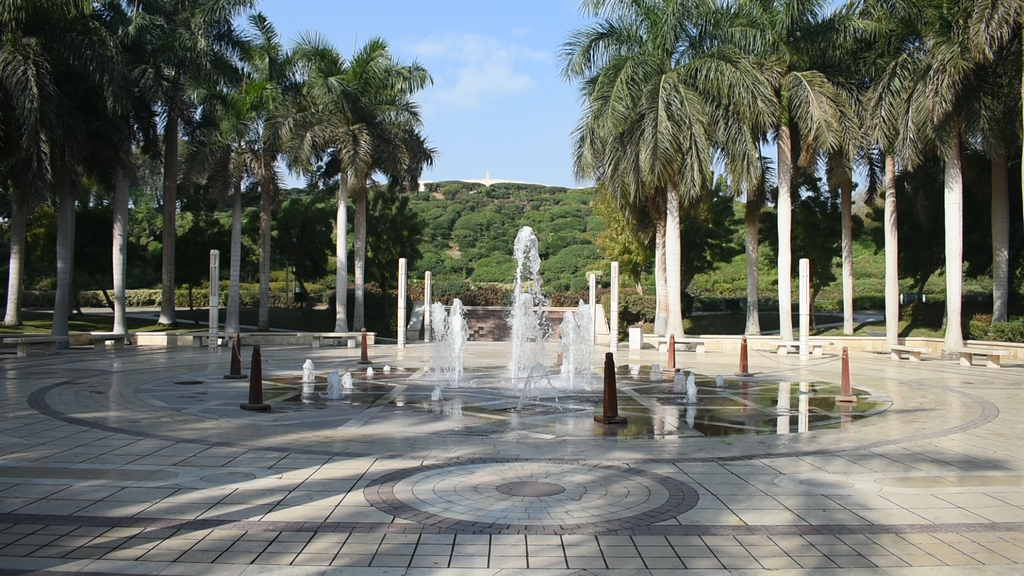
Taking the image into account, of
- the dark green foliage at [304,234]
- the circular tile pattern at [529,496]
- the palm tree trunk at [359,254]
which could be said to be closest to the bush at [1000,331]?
the palm tree trunk at [359,254]

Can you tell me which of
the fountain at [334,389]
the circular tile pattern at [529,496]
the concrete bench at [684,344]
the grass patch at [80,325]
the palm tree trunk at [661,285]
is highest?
the palm tree trunk at [661,285]

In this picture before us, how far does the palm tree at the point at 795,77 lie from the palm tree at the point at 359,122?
1144 centimetres

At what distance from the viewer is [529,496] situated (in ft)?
22.0

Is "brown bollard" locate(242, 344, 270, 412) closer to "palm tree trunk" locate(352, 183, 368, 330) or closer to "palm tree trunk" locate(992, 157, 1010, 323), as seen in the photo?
"palm tree trunk" locate(352, 183, 368, 330)

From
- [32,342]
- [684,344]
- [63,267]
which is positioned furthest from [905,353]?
[63,267]

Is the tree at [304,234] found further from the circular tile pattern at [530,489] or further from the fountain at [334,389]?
the circular tile pattern at [530,489]

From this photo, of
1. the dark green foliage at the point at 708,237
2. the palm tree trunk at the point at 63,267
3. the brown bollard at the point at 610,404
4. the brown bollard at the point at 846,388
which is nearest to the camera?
the brown bollard at the point at 610,404

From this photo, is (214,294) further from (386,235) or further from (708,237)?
(708,237)

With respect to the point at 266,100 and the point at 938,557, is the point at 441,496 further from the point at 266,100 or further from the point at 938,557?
the point at 266,100

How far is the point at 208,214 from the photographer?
1479 inches

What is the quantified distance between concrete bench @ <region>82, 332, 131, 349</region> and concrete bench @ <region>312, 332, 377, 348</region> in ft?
19.2

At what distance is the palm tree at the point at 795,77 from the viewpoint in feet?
79.0

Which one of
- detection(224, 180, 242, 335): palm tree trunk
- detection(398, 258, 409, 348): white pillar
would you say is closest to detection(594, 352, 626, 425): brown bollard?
detection(398, 258, 409, 348): white pillar

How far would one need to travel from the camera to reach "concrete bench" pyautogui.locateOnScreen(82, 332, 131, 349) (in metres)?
24.6
